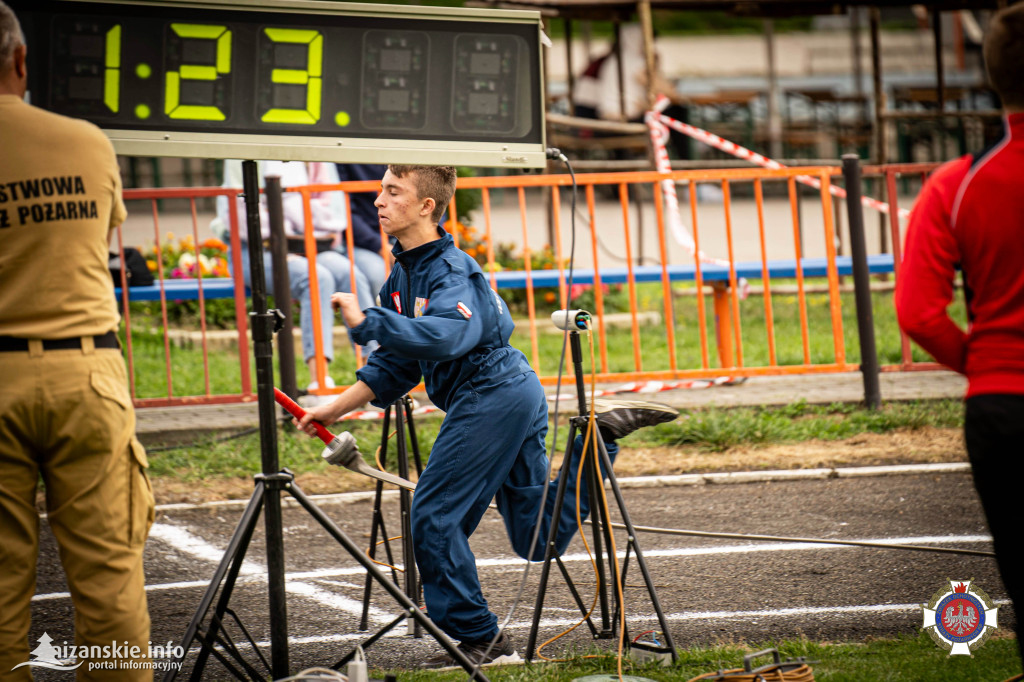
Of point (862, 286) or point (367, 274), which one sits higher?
point (367, 274)

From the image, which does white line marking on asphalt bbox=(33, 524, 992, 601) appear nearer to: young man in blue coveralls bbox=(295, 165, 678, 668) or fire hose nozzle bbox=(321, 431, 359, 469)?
young man in blue coveralls bbox=(295, 165, 678, 668)

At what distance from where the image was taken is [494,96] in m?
3.67

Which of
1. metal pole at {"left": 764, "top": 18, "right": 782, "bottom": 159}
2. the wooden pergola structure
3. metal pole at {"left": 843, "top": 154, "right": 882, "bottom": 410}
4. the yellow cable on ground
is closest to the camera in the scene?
the yellow cable on ground

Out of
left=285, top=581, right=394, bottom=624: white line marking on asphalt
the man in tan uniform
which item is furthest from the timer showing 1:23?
left=285, top=581, right=394, bottom=624: white line marking on asphalt

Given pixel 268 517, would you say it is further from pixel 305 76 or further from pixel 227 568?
pixel 305 76

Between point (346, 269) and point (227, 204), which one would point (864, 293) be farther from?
point (227, 204)

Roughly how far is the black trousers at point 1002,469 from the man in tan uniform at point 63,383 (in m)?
2.20

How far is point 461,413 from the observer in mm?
4078

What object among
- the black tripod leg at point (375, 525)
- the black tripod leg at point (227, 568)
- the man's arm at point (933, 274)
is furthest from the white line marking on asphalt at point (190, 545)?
the man's arm at point (933, 274)

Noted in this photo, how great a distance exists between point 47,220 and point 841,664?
9.41 feet

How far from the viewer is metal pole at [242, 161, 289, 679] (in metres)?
3.49

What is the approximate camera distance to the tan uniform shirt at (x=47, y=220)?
293 cm

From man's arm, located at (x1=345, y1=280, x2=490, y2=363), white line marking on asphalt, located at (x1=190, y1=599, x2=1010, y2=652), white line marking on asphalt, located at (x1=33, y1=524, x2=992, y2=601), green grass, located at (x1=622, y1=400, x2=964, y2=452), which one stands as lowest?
white line marking on asphalt, located at (x1=190, y1=599, x2=1010, y2=652)

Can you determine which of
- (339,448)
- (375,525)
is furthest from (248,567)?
(339,448)
